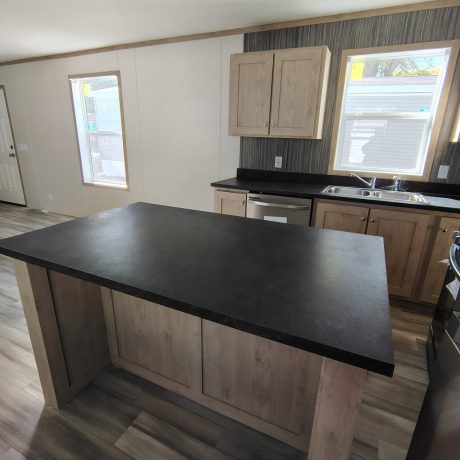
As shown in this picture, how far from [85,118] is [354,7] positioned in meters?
3.88

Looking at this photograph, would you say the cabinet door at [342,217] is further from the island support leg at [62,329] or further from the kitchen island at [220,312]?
the island support leg at [62,329]

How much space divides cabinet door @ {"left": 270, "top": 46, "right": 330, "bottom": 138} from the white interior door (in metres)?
4.98

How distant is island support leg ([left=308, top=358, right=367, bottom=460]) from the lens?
762 mm

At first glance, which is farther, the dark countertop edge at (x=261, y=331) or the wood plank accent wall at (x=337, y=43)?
the wood plank accent wall at (x=337, y=43)

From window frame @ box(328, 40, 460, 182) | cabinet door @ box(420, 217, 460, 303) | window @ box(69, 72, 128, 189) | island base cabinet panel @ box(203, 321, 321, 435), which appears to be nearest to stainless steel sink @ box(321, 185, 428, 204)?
window frame @ box(328, 40, 460, 182)

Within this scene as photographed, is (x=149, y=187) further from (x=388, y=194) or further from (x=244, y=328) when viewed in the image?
(x=244, y=328)

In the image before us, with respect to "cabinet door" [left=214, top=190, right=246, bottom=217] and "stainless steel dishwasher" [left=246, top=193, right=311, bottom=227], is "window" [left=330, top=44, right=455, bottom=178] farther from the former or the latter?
"cabinet door" [left=214, top=190, right=246, bottom=217]

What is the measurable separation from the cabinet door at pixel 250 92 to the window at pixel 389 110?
28.8 inches

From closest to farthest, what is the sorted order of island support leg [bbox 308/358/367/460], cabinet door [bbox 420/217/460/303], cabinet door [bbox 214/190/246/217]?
island support leg [bbox 308/358/367/460], cabinet door [bbox 420/217/460/303], cabinet door [bbox 214/190/246/217]

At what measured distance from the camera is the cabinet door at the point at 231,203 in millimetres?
2921

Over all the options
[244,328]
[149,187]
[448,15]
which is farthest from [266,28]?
[244,328]

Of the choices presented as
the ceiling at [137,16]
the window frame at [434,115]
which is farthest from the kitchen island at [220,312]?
the ceiling at [137,16]

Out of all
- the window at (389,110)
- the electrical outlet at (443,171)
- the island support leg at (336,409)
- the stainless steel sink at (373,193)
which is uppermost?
the window at (389,110)

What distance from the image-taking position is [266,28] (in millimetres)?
2938
